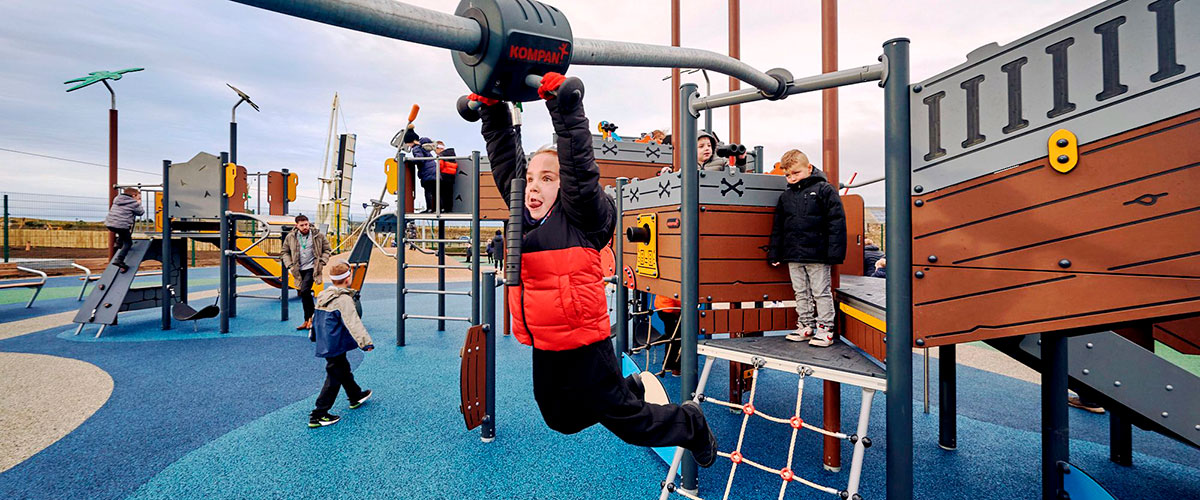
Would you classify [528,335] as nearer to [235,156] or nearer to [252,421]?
[252,421]

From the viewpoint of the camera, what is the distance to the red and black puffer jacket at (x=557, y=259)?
145 centimetres

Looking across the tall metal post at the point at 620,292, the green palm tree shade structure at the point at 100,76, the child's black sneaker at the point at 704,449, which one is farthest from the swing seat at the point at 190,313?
the child's black sneaker at the point at 704,449

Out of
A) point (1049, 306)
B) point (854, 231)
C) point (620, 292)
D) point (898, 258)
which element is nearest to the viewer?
point (1049, 306)

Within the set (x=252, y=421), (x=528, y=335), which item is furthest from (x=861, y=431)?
(x=252, y=421)

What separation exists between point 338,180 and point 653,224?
15.8 metres

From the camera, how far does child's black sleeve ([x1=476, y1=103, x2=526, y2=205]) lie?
1475 mm

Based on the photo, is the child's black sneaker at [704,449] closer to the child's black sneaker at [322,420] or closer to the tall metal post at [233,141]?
the child's black sneaker at [322,420]

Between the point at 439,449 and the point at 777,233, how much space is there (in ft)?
8.61

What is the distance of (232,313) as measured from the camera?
8125 millimetres

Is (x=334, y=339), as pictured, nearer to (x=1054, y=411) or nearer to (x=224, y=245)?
(x=1054, y=411)

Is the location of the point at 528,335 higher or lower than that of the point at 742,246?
lower

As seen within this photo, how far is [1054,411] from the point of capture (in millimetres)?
2168

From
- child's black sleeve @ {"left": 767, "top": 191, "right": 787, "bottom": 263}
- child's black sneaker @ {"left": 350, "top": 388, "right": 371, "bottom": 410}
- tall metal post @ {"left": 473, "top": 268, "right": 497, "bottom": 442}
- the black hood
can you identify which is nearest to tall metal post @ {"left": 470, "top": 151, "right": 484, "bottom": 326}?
tall metal post @ {"left": 473, "top": 268, "right": 497, "bottom": 442}

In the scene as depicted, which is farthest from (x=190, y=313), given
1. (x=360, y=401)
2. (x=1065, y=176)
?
(x=1065, y=176)
